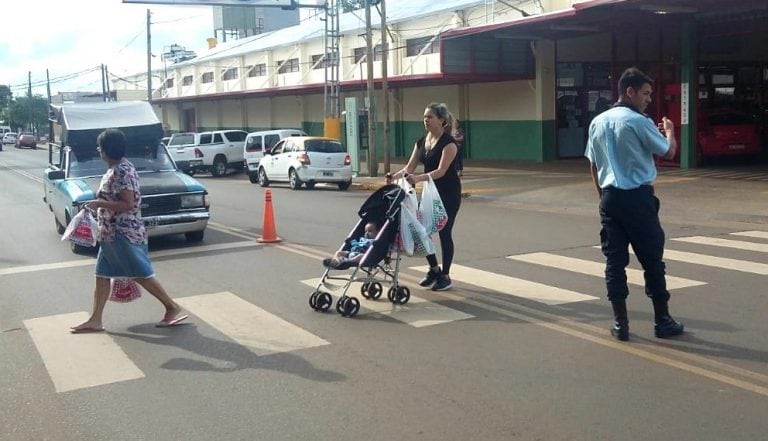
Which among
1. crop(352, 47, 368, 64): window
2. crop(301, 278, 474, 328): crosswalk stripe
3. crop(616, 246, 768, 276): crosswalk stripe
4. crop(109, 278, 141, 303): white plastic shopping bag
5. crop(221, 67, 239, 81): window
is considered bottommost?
crop(301, 278, 474, 328): crosswalk stripe

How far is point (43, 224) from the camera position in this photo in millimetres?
16922

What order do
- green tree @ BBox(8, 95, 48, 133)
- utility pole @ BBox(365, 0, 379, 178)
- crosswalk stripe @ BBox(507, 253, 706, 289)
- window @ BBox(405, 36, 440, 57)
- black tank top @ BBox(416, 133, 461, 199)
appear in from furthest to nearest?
green tree @ BBox(8, 95, 48, 133), window @ BBox(405, 36, 440, 57), utility pole @ BBox(365, 0, 379, 178), crosswalk stripe @ BBox(507, 253, 706, 289), black tank top @ BBox(416, 133, 461, 199)

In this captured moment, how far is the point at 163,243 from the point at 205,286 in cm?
423

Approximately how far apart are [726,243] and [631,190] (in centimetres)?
604

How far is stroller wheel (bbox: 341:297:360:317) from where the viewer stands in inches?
307

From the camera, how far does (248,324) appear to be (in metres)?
7.70

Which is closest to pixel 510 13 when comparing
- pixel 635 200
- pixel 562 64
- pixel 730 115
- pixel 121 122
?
pixel 562 64

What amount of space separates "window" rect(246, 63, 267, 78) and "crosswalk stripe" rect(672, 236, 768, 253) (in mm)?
38871

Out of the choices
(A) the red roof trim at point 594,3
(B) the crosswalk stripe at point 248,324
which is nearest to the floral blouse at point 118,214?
(B) the crosswalk stripe at point 248,324

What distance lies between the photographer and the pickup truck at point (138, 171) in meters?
12.7

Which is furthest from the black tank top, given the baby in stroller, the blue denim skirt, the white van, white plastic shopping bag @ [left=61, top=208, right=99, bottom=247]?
the white van

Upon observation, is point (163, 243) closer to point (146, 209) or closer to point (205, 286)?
point (146, 209)

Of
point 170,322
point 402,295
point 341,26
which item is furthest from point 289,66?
point 170,322

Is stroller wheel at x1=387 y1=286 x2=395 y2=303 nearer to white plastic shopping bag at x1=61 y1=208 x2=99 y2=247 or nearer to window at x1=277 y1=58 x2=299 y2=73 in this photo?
white plastic shopping bag at x1=61 y1=208 x2=99 y2=247
